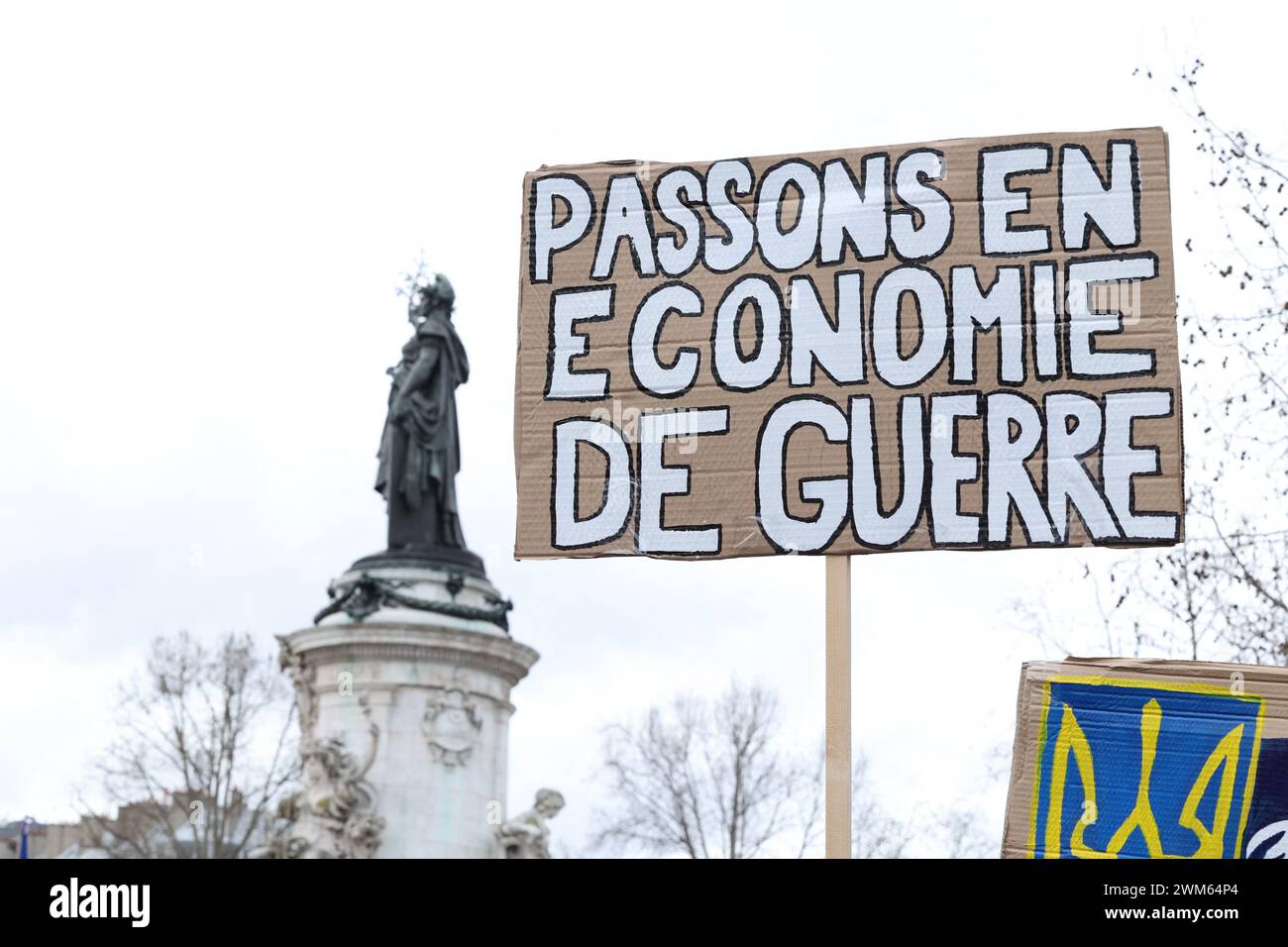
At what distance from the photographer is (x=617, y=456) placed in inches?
284

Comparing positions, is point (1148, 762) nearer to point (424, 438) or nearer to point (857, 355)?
point (857, 355)

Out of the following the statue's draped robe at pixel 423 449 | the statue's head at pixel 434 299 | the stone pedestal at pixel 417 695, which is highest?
the statue's head at pixel 434 299

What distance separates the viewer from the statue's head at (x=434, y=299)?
25.6 m

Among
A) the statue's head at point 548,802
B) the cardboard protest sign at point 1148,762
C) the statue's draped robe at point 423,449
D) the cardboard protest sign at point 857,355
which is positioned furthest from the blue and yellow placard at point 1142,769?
the statue's draped robe at point 423,449

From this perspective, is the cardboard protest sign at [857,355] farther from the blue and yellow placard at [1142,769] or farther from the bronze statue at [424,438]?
the bronze statue at [424,438]

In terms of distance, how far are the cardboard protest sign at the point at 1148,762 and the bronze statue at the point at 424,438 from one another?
62.0 feet

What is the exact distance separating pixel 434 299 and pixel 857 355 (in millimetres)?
18952

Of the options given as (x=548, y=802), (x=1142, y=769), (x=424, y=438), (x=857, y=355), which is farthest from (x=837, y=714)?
(x=424, y=438)

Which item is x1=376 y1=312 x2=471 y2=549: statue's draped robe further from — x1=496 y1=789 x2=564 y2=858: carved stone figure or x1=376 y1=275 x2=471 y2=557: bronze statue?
x1=496 y1=789 x2=564 y2=858: carved stone figure

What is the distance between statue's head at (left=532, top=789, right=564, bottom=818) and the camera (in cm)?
2328

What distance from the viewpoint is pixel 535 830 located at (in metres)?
23.3

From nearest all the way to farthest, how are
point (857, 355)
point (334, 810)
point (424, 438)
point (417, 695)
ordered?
1. point (857, 355)
2. point (334, 810)
3. point (417, 695)
4. point (424, 438)

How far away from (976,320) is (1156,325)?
60cm
